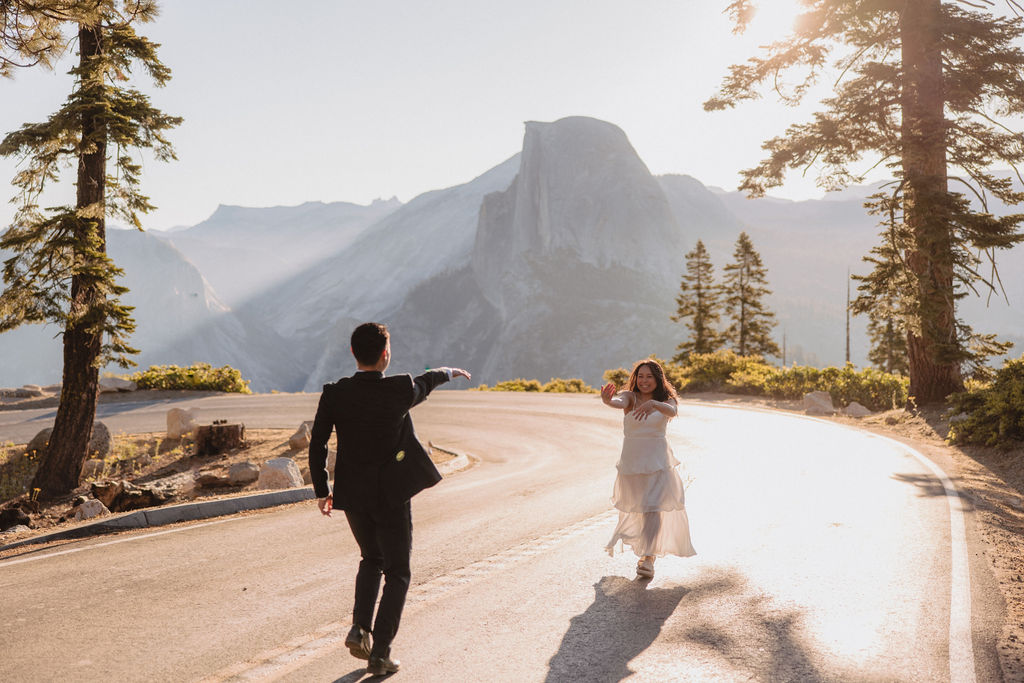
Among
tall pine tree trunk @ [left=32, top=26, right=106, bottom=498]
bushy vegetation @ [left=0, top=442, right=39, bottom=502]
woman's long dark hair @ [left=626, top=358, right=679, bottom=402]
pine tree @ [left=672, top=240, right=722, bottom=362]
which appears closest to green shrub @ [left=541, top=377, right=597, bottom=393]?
pine tree @ [left=672, top=240, right=722, bottom=362]

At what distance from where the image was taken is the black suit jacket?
3.84 metres

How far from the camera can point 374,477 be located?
151 inches

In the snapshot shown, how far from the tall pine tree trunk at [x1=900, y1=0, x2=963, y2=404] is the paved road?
300 inches

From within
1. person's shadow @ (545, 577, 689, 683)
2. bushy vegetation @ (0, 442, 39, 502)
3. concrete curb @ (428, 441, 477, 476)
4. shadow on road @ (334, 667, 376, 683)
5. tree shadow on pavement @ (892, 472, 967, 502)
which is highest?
tree shadow on pavement @ (892, 472, 967, 502)

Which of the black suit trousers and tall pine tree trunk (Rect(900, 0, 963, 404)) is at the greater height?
tall pine tree trunk (Rect(900, 0, 963, 404))

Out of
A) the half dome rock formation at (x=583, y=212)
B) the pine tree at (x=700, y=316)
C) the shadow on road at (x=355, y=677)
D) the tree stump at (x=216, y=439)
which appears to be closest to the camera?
the shadow on road at (x=355, y=677)

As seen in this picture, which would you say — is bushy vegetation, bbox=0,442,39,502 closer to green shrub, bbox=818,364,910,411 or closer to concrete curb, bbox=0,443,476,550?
concrete curb, bbox=0,443,476,550

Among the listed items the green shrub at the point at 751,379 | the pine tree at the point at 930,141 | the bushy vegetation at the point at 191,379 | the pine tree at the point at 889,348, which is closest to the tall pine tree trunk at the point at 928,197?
the pine tree at the point at 930,141

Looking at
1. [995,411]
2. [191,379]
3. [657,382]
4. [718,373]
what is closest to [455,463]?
[657,382]

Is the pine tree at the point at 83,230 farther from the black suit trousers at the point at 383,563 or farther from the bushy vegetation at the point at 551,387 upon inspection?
the bushy vegetation at the point at 551,387

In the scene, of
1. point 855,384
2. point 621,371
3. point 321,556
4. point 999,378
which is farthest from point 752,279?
point 321,556

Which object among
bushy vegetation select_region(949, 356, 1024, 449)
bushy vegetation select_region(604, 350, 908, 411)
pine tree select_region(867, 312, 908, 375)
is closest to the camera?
bushy vegetation select_region(949, 356, 1024, 449)

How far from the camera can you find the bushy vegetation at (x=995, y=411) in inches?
456

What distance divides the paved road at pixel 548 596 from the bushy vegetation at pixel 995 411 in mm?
3743
